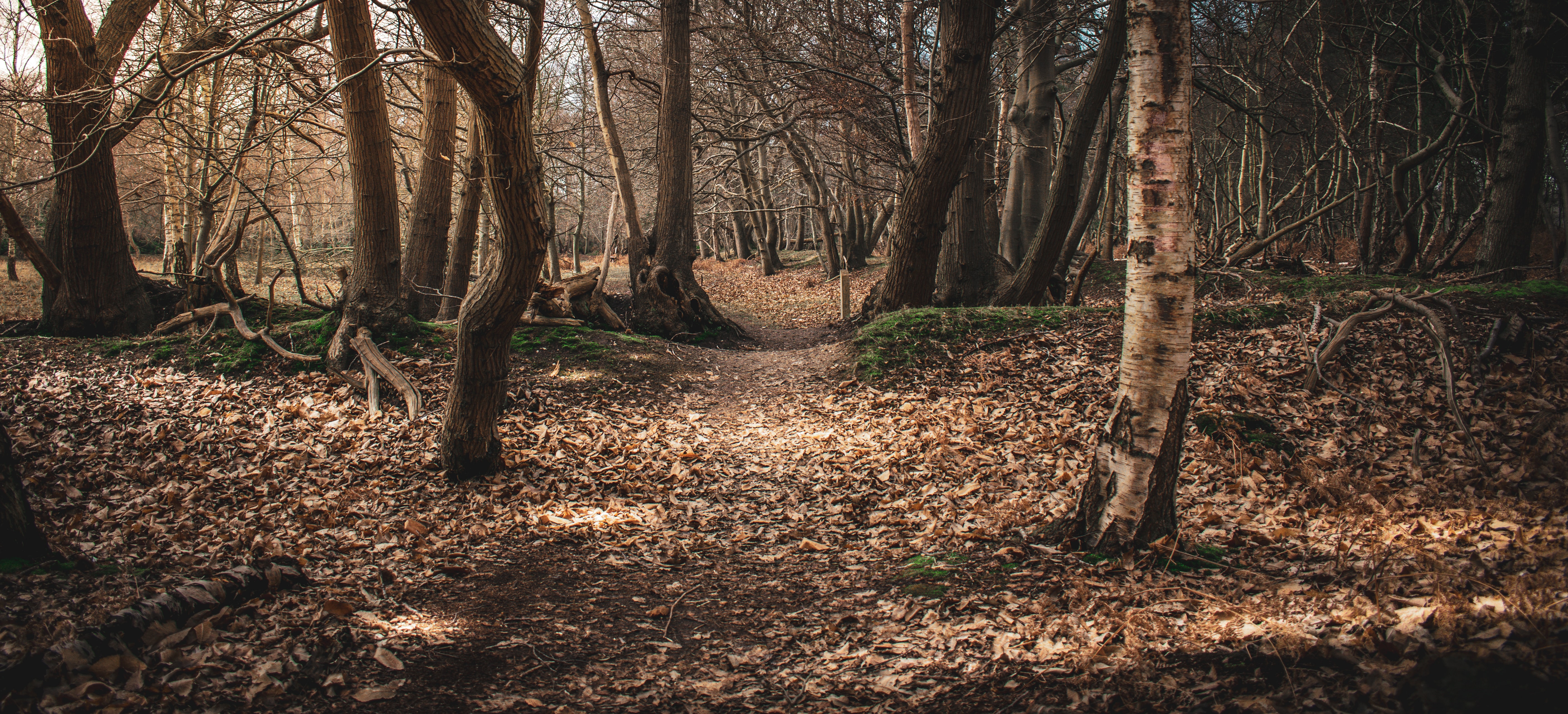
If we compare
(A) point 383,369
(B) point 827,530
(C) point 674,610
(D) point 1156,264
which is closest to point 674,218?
(A) point 383,369

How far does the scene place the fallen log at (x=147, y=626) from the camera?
2682 mm

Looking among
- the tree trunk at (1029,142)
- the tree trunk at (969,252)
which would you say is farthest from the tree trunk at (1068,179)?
the tree trunk at (1029,142)

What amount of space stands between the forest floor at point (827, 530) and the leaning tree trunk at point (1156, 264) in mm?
551

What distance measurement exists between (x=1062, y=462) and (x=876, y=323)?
13.5 feet

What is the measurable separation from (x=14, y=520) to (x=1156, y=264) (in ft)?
18.8

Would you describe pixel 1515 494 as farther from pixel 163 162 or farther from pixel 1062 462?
pixel 163 162

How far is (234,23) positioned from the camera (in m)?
6.49

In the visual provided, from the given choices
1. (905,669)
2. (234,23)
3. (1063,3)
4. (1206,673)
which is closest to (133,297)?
(234,23)

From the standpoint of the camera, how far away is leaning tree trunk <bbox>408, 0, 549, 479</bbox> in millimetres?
4359

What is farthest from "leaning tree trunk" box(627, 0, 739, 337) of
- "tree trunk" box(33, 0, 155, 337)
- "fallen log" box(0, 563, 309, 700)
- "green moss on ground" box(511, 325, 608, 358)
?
"fallen log" box(0, 563, 309, 700)

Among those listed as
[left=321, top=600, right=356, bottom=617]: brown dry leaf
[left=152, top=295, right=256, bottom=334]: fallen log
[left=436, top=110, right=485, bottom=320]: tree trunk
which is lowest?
[left=321, top=600, right=356, bottom=617]: brown dry leaf

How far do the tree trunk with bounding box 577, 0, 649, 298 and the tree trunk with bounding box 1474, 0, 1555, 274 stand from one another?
36.1ft

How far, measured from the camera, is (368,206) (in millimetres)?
7922

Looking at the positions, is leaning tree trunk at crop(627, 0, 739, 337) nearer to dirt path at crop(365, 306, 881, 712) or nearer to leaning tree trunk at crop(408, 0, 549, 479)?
leaning tree trunk at crop(408, 0, 549, 479)
